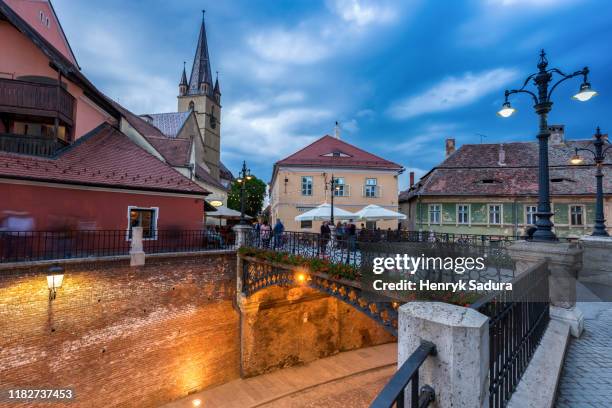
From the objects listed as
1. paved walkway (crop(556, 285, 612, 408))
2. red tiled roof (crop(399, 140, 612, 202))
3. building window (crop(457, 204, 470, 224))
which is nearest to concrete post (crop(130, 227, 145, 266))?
paved walkway (crop(556, 285, 612, 408))

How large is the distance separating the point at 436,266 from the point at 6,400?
13118 mm

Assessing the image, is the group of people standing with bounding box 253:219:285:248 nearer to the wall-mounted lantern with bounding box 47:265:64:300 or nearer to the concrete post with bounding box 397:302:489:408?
the wall-mounted lantern with bounding box 47:265:64:300

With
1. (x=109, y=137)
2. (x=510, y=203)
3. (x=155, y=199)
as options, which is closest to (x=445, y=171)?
(x=510, y=203)

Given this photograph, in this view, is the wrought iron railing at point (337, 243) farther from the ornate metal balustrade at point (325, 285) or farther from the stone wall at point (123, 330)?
the stone wall at point (123, 330)

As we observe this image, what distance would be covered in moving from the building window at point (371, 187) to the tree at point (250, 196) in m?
26.2

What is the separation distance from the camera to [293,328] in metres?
15.3

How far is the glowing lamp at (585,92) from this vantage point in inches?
287

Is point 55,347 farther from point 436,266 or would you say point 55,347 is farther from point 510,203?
point 510,203

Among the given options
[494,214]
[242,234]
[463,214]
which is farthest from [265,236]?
[494,214]

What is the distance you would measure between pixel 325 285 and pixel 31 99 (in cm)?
1407

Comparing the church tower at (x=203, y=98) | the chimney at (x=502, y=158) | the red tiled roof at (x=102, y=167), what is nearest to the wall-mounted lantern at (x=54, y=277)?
the red tiled roof at (x=102, y=167)

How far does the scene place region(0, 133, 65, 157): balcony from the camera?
→ 11203mm

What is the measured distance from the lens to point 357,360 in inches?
641

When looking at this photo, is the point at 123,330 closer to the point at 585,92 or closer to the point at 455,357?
the point at 455,357
